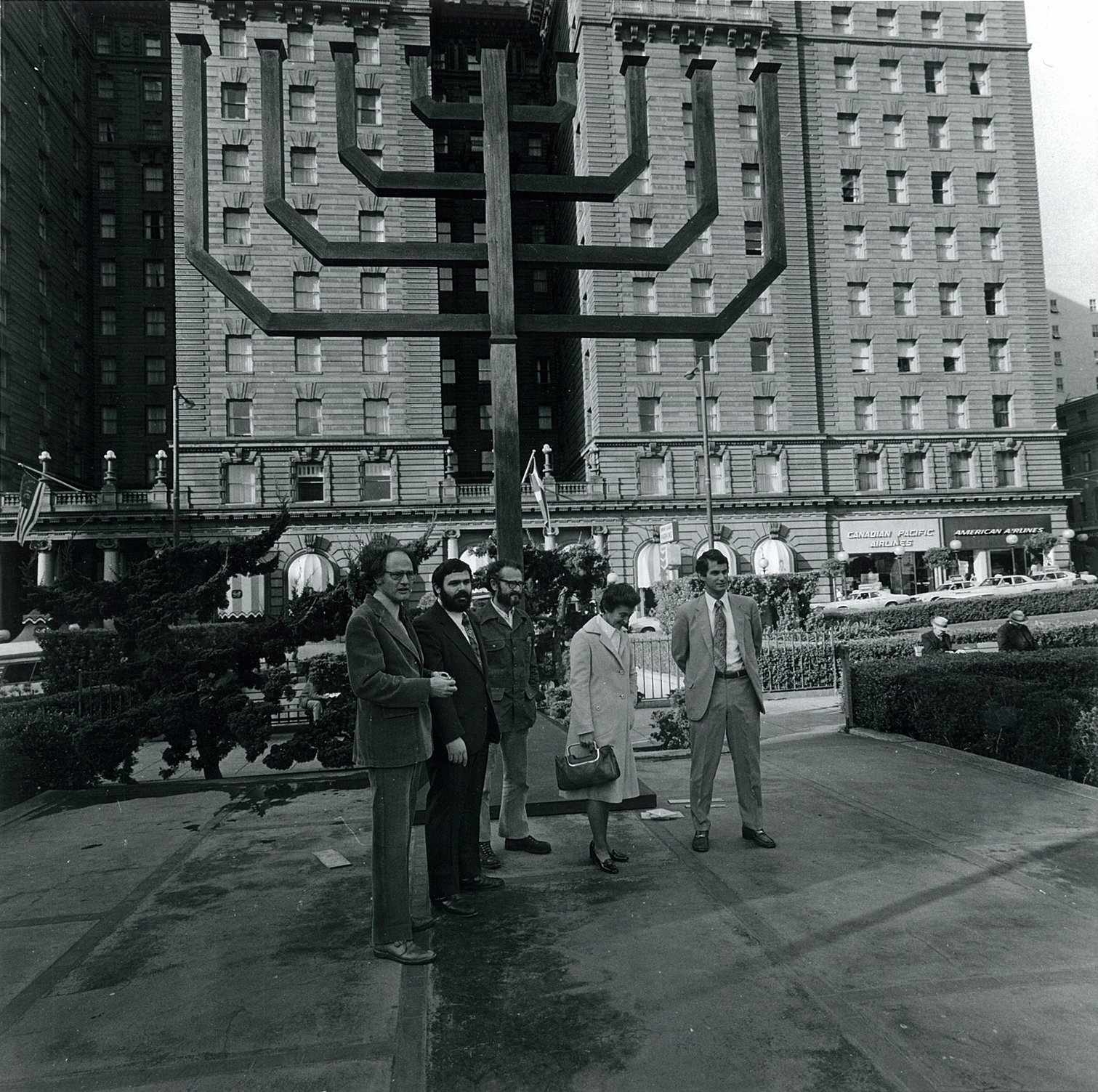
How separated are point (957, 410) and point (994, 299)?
245 inches

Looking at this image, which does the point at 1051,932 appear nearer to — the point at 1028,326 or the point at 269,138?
the point at 269,138

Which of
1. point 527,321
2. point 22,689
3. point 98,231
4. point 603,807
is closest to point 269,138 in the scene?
point 527,321

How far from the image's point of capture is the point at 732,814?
6422 millimetres

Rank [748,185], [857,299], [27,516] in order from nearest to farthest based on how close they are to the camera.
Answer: [27,516] → [748,185] → [857,299]

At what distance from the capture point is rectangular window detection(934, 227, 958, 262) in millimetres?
42562

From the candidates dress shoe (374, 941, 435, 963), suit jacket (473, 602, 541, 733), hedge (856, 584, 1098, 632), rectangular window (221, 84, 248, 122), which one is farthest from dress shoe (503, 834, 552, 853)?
rectangular window (221, 84, 248, 122)

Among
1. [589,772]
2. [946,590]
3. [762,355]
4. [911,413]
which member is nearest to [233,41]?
[762,355]

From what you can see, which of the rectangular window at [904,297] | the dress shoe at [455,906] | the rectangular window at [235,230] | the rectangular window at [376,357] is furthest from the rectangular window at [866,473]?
the dress shoe at [455,906]

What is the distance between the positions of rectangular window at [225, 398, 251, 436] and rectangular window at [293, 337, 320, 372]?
295 centimetres

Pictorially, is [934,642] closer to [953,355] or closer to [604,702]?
[604,702]

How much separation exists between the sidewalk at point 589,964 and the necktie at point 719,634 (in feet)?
4.06

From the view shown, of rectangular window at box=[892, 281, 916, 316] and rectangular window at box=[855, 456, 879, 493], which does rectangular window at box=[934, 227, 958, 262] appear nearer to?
rectangular window at box=[892, 281, 916, 316]

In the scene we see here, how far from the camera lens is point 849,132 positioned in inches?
1537

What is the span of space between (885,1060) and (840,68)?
43.1 m
